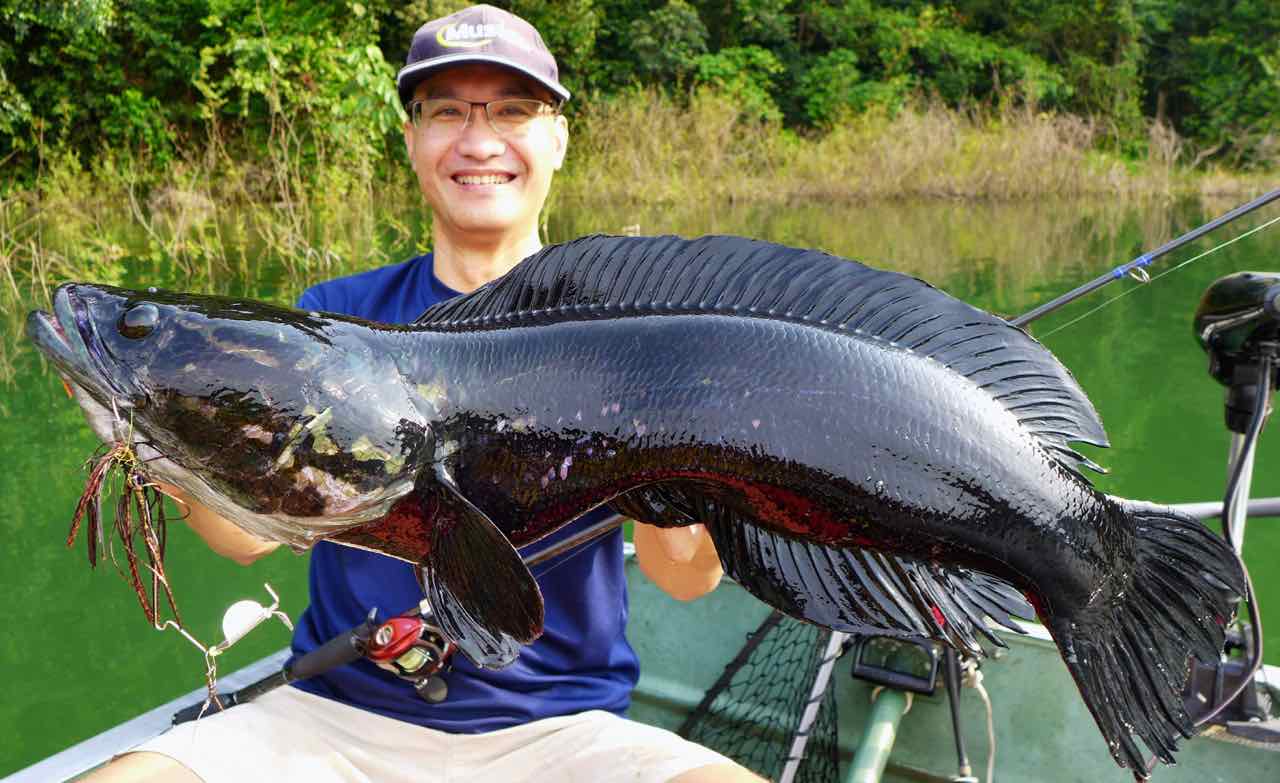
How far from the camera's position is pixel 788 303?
58.4 inches

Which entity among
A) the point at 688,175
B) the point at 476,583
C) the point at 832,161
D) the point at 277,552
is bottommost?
the point at 277,552

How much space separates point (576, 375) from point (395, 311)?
3.54 ft

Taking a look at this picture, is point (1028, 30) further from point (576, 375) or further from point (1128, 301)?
point (576, 375)

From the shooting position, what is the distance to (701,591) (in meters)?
2.29

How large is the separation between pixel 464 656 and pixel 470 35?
1495mm

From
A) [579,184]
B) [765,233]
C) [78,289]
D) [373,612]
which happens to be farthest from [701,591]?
[579,184]

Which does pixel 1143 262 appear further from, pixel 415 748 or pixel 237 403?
pixel 237 403

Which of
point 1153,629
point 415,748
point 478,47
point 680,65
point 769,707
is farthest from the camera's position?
point 680,65

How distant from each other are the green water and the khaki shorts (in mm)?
743

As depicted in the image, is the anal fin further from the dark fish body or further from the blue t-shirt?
the blue t-shirt

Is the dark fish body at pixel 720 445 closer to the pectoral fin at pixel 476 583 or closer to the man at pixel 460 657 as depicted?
the pectoral fin at pixel 476 583

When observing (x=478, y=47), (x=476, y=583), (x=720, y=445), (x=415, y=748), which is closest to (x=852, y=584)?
(x=720, y=445)

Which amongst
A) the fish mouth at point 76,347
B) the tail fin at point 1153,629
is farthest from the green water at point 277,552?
the tail fin at point 1153,629

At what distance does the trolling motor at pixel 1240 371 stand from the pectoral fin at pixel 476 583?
1.64 m
